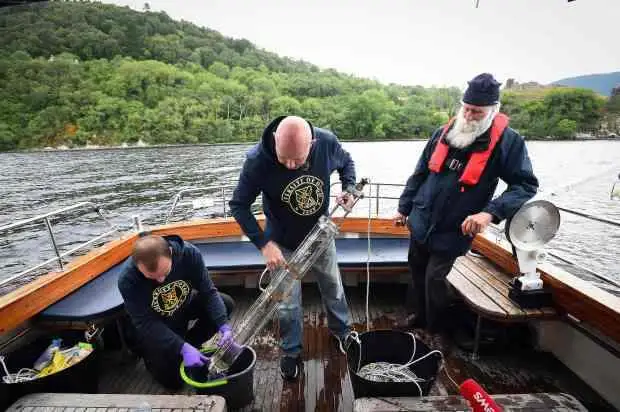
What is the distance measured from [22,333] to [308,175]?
2.12 metres

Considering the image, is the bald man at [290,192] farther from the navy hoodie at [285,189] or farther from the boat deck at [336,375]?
the boat deck at [336,375]

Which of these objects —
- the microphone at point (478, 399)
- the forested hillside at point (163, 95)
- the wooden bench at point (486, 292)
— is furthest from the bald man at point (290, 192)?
the forested hillside at point (163, 95)

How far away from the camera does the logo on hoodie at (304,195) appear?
1.87m

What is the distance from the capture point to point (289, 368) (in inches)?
82.7

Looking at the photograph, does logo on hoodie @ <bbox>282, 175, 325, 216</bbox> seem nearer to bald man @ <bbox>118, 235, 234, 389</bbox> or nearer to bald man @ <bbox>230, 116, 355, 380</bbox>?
bald man @ <bbox>230, 116, 355, 380</bbox>

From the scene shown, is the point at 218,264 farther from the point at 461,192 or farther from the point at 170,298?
the point at 461,192

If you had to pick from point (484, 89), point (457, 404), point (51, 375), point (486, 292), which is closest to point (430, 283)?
point (486, 292)

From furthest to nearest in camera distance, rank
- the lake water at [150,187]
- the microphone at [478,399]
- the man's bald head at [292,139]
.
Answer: the lake water at [150,187]
the man's bald head at [292,139]
the microphone at [478,399]

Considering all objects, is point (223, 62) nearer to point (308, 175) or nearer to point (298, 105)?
point (298, 105)

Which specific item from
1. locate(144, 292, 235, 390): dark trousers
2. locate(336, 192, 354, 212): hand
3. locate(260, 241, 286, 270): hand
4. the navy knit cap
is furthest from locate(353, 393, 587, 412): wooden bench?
the navy knit cap

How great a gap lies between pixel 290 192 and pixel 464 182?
0.97m

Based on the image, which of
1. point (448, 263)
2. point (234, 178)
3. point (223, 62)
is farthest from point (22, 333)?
point (223, 62)

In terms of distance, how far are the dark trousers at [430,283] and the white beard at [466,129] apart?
0.67m

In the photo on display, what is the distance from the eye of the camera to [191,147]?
4925cm
